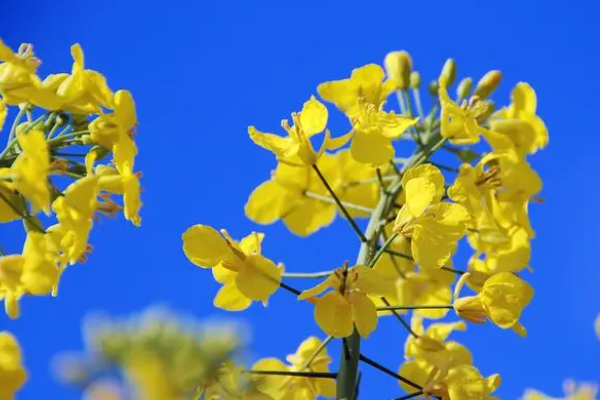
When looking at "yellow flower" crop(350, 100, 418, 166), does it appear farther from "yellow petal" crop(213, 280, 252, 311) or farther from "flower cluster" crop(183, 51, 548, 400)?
"yellow petal" crop(213, 280, 252, 311)

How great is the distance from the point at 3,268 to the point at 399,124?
3.88ft

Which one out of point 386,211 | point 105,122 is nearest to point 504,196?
point 386,211

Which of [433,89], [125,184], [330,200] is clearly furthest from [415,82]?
[125,184]

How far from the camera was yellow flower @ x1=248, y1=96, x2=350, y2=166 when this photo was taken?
258cm

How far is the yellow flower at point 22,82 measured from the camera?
79.7 inches

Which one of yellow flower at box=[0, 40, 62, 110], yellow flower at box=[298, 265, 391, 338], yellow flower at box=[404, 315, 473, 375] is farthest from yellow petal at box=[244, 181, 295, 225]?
yellow flower at box=[0, 40, 62, 110]

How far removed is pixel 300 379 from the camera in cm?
247

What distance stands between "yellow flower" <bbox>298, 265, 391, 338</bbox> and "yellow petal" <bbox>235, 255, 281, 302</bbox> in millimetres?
118

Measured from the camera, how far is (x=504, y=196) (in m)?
2.83

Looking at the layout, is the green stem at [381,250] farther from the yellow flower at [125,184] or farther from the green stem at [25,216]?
the green stem at [25,216]

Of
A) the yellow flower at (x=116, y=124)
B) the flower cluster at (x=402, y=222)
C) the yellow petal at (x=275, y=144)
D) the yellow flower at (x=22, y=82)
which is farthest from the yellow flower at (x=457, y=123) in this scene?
the yellow flower at (x=22, y=82)

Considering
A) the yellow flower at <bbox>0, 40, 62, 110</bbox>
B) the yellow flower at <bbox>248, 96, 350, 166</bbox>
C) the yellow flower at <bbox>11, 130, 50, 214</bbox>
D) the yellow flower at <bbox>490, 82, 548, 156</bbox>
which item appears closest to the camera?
the yellow flower at <bbox>11, 130, 50, 214</bbox>

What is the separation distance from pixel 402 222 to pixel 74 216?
0.84m

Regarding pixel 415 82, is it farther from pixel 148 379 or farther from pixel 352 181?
pixel 148 379
